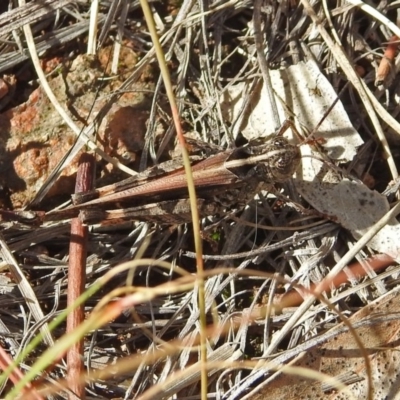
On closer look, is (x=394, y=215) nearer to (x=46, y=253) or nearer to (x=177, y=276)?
(x=177, y=276)

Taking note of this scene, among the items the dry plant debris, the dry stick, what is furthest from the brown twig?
the dry stick

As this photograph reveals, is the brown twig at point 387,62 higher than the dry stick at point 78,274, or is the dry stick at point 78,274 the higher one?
the brown twig at point 387,62

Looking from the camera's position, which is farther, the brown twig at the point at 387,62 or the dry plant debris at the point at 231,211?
the brown twig at the point at 387,62

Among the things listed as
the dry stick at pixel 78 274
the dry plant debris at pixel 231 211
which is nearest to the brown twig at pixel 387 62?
the dry plant debris at pixel 231 211

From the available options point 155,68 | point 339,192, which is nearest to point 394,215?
point 339,192

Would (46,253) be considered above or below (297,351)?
above

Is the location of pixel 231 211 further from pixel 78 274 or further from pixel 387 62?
pixel 387 62

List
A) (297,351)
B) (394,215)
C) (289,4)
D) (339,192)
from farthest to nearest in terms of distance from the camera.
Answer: (289,4)
(339,192)
(394,215)
(297,351)

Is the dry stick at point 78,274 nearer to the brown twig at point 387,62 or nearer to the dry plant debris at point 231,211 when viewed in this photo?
the dry plant debris at point 231,211
